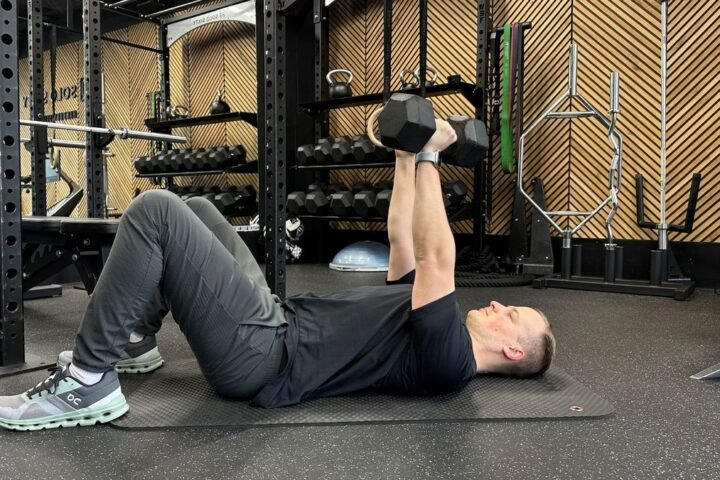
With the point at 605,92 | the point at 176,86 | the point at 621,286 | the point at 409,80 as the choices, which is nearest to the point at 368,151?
the point at 409,80

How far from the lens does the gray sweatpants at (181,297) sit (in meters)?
1.51

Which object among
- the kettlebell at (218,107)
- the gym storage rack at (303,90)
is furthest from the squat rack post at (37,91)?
the kettlebell at (218,107)

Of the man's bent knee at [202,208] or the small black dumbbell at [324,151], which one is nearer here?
the man's bent knee at [202,208]

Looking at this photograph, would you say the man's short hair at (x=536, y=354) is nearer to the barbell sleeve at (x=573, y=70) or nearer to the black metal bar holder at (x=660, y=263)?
the black metal bar holder at (x=660, y=263)

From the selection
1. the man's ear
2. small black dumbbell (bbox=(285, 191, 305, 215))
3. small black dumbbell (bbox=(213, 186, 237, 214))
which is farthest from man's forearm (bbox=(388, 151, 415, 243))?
small black dumbbell (bbox=(213, 186, 237, 214))

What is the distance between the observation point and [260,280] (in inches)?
75.4

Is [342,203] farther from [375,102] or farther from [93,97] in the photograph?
[93,97]

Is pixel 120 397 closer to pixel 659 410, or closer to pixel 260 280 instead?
pixel 260 280

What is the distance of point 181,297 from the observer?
1554 millimetres

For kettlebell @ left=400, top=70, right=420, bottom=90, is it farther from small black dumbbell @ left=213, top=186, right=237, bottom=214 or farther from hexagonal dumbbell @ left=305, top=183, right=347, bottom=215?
small black dumbbell @ left=213, top=186, right=237, bottom=214

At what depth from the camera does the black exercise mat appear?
1.63m

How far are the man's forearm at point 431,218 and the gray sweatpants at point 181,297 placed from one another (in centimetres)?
51

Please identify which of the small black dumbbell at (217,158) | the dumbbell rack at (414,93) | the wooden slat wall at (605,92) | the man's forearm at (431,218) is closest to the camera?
the man's forearm at (431,218)

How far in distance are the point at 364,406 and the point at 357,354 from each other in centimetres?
17
